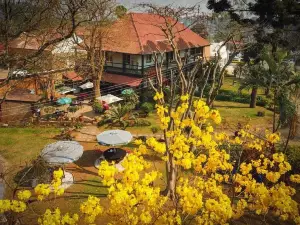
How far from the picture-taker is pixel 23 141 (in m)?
18.2

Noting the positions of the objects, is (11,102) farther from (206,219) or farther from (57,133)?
(206,219)

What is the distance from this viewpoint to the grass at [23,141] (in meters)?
Answer: 16.3

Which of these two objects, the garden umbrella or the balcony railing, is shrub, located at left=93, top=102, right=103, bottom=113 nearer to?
the garden umbrella

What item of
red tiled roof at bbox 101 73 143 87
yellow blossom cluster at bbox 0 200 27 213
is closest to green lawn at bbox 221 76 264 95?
red tiled roof at bbox 101 73 143 87

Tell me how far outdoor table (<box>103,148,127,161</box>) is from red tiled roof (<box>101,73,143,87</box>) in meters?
13.4

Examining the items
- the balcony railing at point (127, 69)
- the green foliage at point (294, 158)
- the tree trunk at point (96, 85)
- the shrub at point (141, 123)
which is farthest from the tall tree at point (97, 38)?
the green foliage at point (294, 158)

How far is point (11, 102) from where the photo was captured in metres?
21.8

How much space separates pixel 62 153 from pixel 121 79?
56.8 ft

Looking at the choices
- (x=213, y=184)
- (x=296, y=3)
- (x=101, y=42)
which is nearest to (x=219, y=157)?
(x=213, y=184)

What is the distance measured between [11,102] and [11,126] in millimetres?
2164

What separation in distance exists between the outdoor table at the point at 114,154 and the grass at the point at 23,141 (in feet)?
14.4

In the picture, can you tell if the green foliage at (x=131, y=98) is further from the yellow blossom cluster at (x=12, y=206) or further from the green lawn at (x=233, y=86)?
the yellow blossom cluster at (x=12, y=206)

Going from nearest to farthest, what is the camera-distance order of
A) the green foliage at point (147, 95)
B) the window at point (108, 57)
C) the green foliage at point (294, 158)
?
the green foliage at point (294, 158) < the green foliage at point (147, 95) < the window at point (108, 57)

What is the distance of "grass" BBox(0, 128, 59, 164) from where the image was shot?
642 inches
